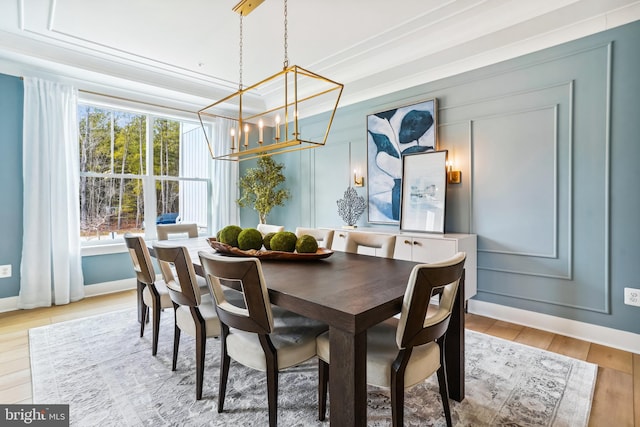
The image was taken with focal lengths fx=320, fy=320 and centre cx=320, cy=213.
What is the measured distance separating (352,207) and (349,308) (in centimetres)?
314

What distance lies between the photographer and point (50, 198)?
364 centimetres

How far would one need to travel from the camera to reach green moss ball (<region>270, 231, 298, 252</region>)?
2.20 m

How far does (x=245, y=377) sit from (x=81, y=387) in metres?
1.02

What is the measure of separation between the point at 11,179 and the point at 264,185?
2960mm

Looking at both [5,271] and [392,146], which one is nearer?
[5,271]

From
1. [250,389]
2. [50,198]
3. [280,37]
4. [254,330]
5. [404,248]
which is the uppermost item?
[280,37]

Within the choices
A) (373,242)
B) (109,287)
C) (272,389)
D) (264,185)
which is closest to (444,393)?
(272,389)

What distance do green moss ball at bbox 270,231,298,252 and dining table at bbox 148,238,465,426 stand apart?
0.64ft

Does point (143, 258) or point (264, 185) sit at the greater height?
point (264, 185)

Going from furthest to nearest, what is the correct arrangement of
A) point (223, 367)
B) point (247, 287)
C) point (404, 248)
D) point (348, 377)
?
point (404, 248) → point (223, 367) → point (247, 287) → point (348, 377)

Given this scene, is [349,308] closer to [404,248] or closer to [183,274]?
[183,274]

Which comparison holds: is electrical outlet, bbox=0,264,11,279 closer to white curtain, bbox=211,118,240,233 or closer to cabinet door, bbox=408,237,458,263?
white curtain, bbox=211,118,240,233

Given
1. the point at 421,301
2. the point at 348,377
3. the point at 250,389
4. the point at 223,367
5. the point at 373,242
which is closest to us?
the point at 348,377

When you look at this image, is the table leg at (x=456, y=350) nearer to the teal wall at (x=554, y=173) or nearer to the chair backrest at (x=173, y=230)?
the teal wall at (x=554, y=173)
